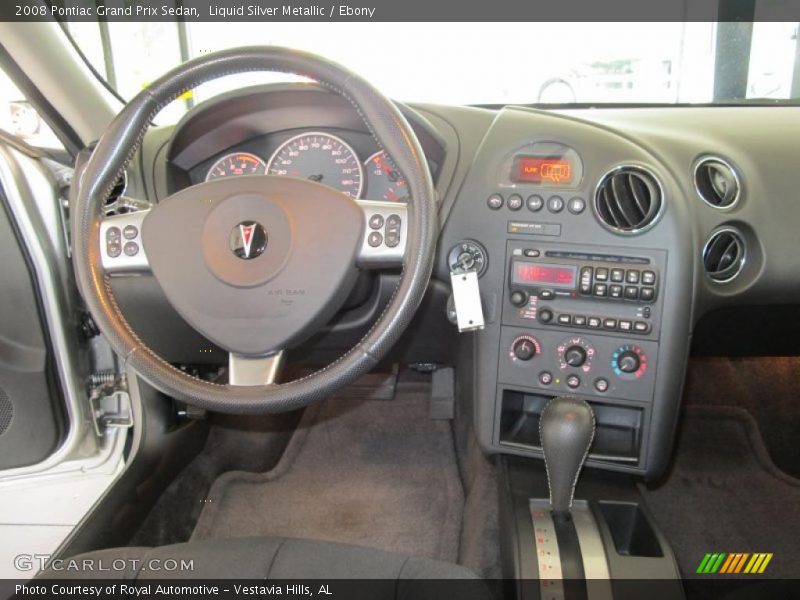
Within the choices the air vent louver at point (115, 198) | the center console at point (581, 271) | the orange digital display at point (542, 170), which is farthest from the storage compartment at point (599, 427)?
the air vent louver at point (115, 198)

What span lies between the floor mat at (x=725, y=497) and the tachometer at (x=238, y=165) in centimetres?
129

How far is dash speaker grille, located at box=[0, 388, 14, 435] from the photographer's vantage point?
138cm

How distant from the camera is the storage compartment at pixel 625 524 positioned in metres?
1.14

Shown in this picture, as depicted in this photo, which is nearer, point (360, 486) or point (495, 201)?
point (495, 201)

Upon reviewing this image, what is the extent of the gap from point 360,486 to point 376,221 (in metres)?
1.08

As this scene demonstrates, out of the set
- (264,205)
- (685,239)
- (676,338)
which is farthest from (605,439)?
(264,205)

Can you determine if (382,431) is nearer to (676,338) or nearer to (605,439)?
(605,439)

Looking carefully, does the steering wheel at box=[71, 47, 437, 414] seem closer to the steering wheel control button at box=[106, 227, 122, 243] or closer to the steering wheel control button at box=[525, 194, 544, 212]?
the steering wheel control button at box=[106, 227, 122, 243]

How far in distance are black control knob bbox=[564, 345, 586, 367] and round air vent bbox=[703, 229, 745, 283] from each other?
0.30 meters

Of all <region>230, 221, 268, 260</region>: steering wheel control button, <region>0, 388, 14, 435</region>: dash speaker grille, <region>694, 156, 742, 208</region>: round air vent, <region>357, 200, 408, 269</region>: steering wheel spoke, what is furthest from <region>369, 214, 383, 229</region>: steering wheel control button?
<region>0, 388, 14, 435</region>: dash speaker grille

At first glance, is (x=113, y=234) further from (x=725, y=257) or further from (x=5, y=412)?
(x=725, y=257)

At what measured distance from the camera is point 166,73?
0.94m

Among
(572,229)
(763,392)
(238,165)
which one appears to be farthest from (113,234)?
(763,392)

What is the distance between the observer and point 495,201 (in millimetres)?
1206
